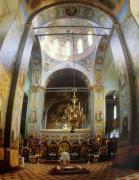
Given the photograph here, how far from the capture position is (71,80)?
1064 inches

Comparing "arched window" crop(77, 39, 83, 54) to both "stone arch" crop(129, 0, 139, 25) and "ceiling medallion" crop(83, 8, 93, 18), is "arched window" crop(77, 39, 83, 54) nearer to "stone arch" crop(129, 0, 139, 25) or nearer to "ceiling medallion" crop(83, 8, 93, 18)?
"ceiling medallion" crop(83, 8, 93, 18)

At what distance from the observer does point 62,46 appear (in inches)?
926

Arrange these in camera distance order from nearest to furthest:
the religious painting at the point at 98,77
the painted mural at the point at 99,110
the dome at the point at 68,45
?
the painted mural at the point at 99,110
the dome at the point at 68,45
the religious painting at the point at 98,77

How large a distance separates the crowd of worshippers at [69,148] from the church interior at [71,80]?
3.2 inches

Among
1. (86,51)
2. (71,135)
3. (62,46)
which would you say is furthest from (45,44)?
(71,135)

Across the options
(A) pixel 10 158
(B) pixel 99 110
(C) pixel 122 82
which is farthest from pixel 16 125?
(B) pixel 99 110

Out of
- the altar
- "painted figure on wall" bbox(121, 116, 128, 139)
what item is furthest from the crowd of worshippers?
"painted figure on wall" bbox(121, 116, 128, 139)

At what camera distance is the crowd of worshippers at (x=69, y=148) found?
18922 mm

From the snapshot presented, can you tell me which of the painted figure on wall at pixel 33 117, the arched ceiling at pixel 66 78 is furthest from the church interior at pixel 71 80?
the arched ceiling at pixel 66 78

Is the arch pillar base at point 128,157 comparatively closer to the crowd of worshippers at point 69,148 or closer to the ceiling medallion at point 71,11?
the crowd of worshippers at point 69,148

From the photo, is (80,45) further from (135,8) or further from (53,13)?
A: (135,8)

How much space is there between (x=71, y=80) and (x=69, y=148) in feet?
25.7

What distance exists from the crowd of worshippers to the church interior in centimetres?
8

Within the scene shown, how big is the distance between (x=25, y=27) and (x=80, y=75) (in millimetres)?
11047
